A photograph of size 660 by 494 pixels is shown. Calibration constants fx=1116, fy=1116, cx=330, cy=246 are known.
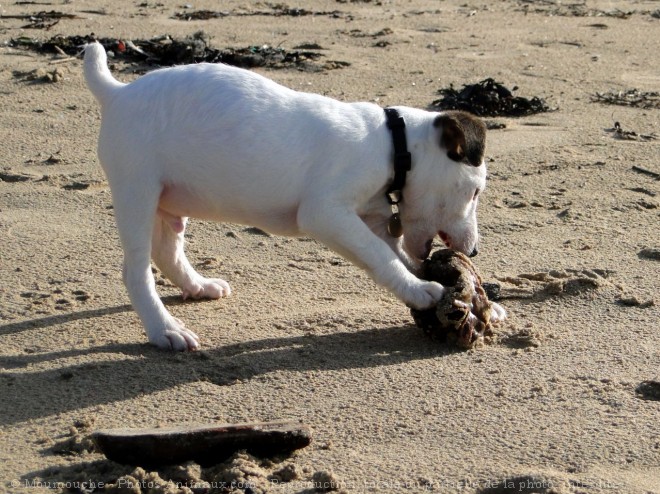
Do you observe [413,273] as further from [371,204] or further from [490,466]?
[490,466]

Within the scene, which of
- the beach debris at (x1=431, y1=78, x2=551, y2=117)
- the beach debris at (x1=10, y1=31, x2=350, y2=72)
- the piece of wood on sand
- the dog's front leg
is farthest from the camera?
the beach debris at (x1=10, y1=31, x2=350, y2=72)

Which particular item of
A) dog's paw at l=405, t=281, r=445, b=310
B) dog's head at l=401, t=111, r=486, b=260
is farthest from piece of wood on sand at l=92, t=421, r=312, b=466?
dog's head at l=401, t=111, r=486, b=260

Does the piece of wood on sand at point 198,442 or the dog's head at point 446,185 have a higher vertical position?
the dog's head at point 446,185

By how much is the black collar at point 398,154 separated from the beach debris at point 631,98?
4160mm

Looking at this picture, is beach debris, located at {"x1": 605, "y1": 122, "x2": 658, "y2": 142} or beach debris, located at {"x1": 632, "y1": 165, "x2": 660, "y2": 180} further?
beach debris, located at {"x1": 605, "y1": 122, "x2": 658, "y2": 142}

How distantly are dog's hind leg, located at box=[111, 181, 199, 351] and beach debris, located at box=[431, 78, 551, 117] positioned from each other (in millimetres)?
3822

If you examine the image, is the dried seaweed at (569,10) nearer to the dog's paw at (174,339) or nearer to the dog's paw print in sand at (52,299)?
the dog's paw print in sand at (52,299)

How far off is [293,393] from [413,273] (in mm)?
1147

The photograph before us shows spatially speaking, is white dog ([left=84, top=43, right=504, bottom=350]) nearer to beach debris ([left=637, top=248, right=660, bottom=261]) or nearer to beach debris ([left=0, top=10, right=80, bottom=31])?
beach debris ([left=637, top=248, right=660, bottom=261])

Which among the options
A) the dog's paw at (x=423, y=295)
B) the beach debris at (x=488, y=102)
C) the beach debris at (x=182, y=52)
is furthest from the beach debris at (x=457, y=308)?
A: the beach debris at (x=182, y=52)

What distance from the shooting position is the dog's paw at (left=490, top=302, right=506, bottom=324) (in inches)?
207

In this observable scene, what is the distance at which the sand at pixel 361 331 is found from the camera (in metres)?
4.02

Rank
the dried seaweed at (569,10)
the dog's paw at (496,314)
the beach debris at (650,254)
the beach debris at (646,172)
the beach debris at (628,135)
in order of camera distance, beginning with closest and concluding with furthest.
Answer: the dog's paw at (496,314)
the beach debris at (650,254)
the beach debris at (646,172)
the beach debris at (628,135)
the dried seaweed at (569,10)

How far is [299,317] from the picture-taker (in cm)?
543
